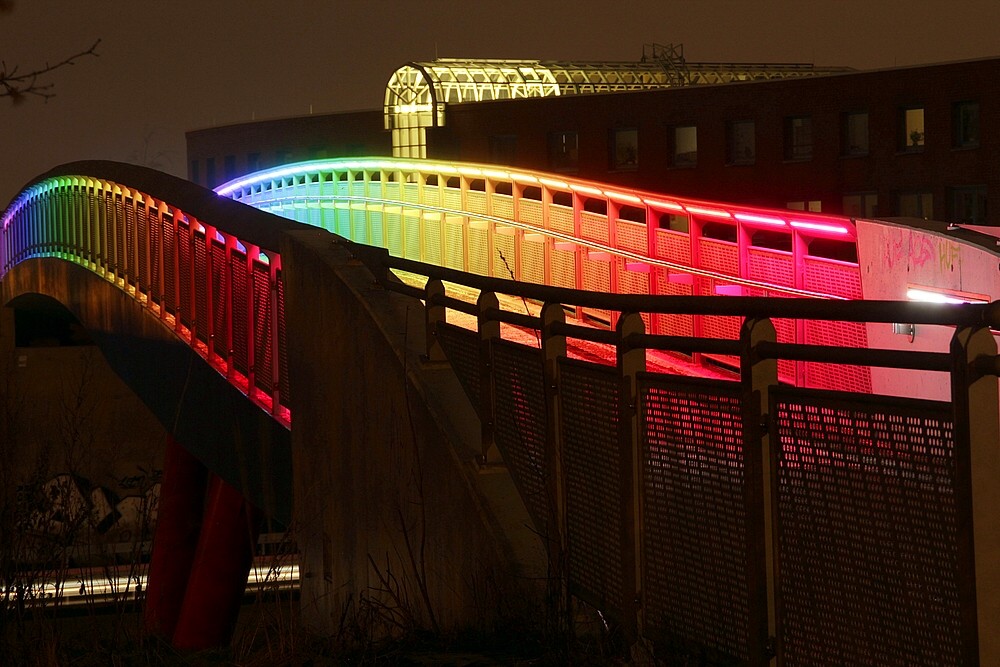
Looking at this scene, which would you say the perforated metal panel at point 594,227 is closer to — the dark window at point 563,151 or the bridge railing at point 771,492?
the bridge railing at point 771,492

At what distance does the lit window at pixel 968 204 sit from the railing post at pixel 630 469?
121 ft

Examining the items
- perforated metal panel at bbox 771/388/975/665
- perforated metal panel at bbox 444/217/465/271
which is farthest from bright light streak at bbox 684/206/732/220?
perforated metal panel at bbox 771/388/975/665

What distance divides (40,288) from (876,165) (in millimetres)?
24633

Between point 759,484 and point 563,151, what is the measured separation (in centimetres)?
4682

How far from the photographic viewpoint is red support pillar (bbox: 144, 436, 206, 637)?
57.7 feet

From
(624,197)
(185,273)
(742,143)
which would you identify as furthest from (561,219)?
(742,143)

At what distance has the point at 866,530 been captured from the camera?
3908 millimetres

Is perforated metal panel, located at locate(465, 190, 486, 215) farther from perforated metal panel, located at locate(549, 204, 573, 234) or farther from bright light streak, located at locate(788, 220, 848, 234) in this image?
bright light streak, located at locate(788, 220, 848, 234)

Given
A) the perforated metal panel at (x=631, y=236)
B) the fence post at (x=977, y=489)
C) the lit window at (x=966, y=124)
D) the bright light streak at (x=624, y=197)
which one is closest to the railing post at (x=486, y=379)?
the fence post at (x=977, y=489)

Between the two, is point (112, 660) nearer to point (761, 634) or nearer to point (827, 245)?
point (761, 634)

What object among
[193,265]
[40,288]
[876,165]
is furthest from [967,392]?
[876,165]

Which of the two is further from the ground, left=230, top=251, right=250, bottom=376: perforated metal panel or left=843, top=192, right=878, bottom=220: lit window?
left=230, top=251, right=250, bottom=376: perforated metal panel

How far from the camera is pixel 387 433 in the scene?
7.93 meters

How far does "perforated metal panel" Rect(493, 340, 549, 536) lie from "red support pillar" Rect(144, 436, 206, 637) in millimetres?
11296
